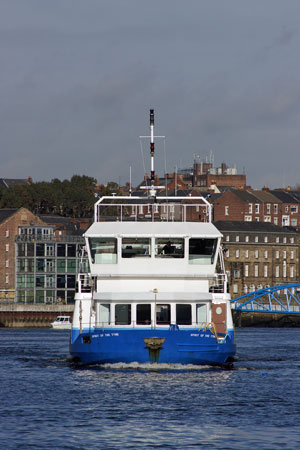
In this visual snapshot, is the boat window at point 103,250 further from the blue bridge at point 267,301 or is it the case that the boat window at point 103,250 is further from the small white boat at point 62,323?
the blue bridge at point 267,301

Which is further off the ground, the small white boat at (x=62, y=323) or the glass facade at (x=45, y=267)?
the glass facade at (x=45, y=267)

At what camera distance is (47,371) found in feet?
183

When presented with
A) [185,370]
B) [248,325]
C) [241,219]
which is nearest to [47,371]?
[185,370]

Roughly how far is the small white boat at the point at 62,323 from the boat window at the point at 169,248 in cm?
8161

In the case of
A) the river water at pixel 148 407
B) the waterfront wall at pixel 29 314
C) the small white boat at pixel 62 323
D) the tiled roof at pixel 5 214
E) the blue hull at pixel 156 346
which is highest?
the tiled roof at pixel 5 214

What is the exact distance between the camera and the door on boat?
177ft

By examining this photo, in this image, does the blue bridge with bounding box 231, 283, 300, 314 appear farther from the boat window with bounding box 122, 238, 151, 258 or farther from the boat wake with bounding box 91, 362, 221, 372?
the boat wake with bounding box 91, 362, 221, 372

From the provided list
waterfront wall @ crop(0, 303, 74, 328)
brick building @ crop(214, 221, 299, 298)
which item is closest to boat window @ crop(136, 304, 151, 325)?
waterfront wall @ crop(0, 303, 74, 328)

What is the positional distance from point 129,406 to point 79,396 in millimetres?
3439

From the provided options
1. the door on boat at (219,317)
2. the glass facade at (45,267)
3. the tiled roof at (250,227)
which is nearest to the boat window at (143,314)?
the door on boat at (219,317)

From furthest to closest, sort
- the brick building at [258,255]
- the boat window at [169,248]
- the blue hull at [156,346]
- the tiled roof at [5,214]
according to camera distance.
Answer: the brick building at [258,255] < the tiled roof at [5,214] < the boat window at [169,248] < the blue hull at [156,346]

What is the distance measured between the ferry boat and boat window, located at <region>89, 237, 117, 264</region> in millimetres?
48

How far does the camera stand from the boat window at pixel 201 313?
5381cm

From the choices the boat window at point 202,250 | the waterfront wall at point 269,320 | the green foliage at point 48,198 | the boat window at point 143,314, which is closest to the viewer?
the boat window at point 143,314
